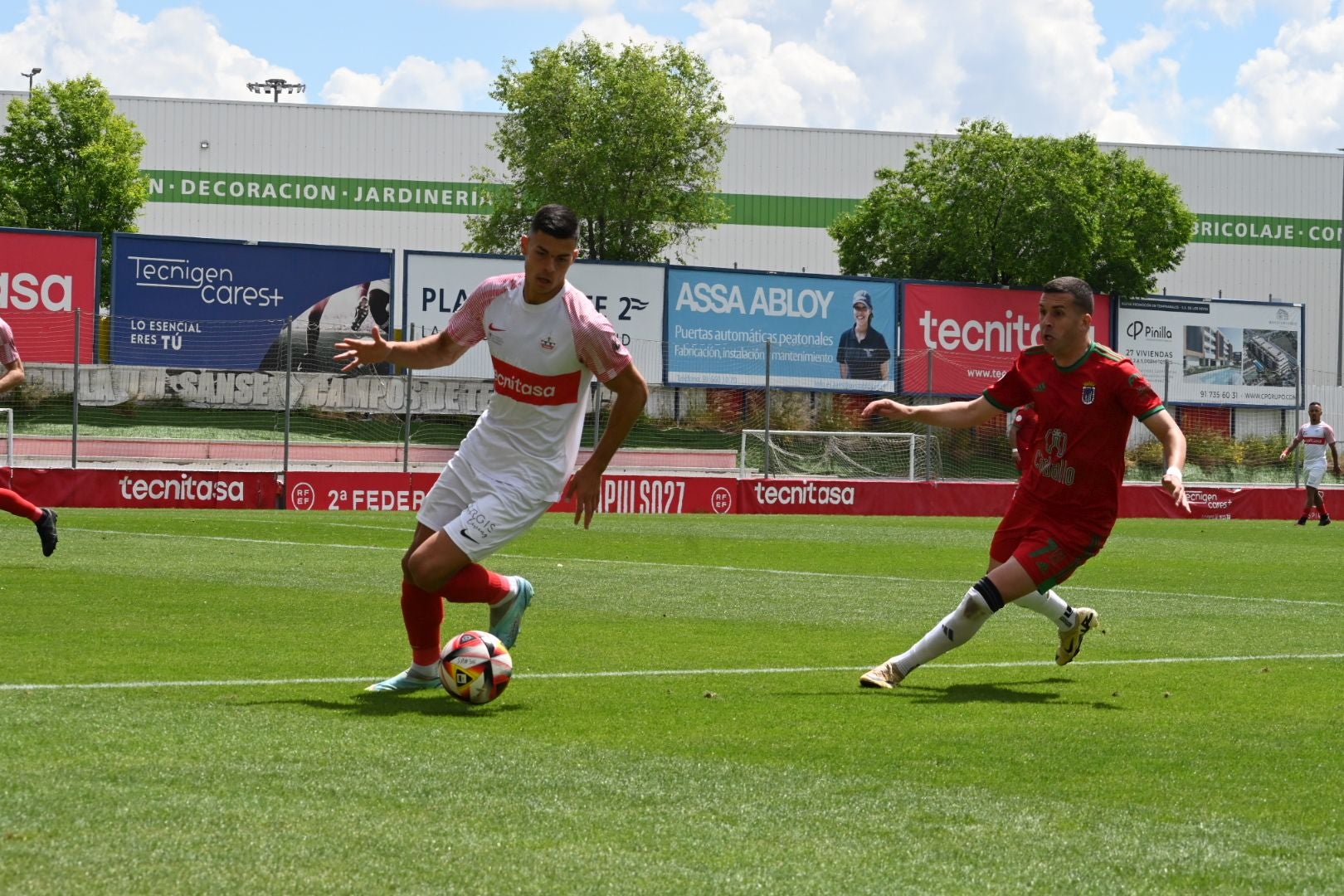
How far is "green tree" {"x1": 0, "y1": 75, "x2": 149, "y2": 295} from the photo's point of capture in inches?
2234

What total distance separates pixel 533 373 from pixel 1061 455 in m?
2.47

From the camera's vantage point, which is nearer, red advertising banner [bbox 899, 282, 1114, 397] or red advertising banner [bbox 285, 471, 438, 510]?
red advertising banner [bbox 285, 471, 438, 510]

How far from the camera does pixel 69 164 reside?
57625 mm

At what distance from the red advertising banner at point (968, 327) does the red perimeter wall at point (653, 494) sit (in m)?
11.0

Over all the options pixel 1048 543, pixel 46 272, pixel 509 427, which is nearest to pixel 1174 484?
pixel 1048 543

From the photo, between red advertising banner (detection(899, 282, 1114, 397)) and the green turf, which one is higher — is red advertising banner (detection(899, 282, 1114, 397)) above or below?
above

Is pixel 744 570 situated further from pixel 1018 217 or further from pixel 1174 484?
pixel 1018 217

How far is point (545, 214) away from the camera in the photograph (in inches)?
262

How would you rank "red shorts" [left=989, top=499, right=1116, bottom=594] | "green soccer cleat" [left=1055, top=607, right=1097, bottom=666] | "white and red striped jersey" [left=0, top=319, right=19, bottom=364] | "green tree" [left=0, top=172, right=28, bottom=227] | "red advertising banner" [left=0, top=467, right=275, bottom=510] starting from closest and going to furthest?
"red shorts" [left=989, top=499, right=1116, bottom=594]
"green soccer cleat" [left=1055, top=607, right=1097, bottom=666]
"white and red striped jersey" [left=0, top=319, right=19, bottom=364]
"red advertising banner" [left=0, top=467, right=275, bottom=510]
"green tree" [left=0, top=172, right=28, bottom=227]

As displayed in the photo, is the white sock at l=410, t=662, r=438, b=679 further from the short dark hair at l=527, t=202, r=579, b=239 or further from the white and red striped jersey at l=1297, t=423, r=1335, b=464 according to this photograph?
the white and red striped jersey at l=1297, t=423, r=1335, b=464

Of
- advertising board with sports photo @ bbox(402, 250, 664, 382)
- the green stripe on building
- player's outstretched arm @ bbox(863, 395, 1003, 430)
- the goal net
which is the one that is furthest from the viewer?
the green stripe on building

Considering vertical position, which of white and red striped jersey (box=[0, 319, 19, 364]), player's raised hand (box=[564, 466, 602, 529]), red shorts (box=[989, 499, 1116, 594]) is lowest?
red shorts (box=[989, 499, 1116, 594])

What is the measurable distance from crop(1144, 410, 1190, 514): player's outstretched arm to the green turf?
34.2 inches

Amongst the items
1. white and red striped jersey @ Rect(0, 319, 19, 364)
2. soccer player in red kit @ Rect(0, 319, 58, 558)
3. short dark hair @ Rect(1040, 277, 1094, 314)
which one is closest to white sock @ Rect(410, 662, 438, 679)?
short dark hair @ Rect(1040, 277, 1094, 314)
